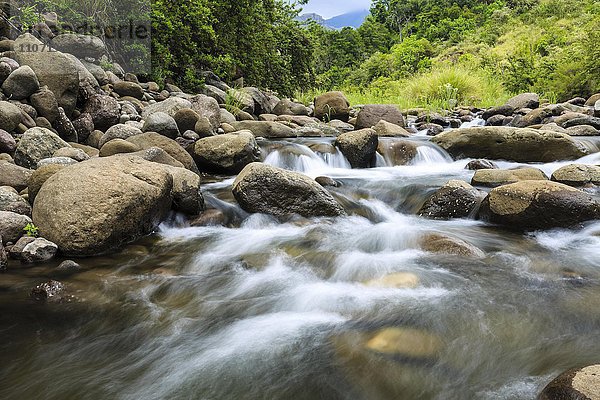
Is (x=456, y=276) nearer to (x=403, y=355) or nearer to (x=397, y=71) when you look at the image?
(x=403, y=355)

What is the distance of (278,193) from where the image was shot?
482 centimetres

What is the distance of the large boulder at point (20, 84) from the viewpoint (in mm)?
6379

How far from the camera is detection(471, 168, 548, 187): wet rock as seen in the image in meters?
5.37

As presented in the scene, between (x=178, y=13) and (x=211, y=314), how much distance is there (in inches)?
441

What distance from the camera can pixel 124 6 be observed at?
10906 mm

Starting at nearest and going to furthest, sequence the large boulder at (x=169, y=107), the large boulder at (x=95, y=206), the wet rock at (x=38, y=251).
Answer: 1. the wet rock at (x=38, y=251)
2. the large boulder at (x=95, y=206)
3. the large boulder at (x=169, y=107)

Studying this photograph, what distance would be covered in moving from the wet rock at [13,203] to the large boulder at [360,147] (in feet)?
16.6

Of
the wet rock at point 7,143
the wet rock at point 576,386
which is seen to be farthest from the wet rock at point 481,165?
the wet rock at point 7,143

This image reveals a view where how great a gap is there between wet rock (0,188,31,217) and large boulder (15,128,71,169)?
131 cm

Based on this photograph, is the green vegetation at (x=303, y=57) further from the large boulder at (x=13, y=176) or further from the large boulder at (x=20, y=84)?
the large boulder at (x=13, y=176)

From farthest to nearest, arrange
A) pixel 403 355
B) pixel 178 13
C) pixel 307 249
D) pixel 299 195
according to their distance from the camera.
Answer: pixel 178 13, pixel 299 195, pixel 307 249, pixel 403 355

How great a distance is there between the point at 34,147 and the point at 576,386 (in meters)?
6.19

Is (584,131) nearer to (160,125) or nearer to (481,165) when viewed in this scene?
(481,165)

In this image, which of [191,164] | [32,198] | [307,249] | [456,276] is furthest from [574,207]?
[32,198]
